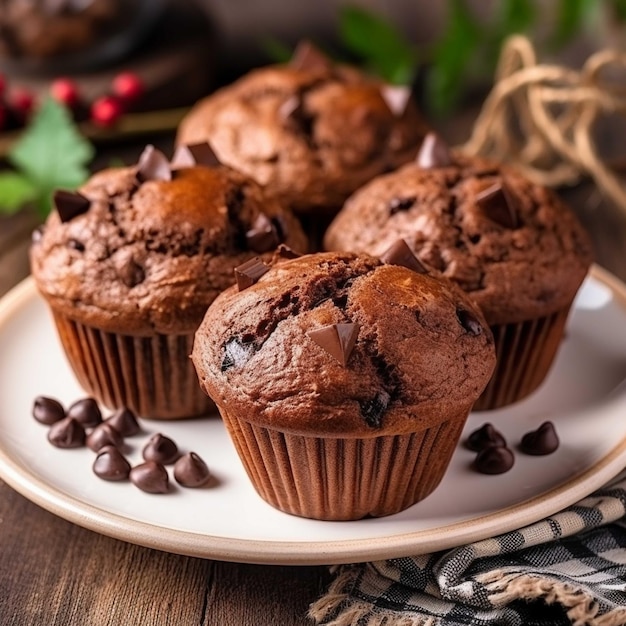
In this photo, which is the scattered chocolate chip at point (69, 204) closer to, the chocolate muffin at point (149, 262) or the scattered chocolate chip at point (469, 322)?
the chocolate muffin at point (149, 262)

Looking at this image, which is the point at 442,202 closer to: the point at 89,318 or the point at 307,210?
the point at 307,210

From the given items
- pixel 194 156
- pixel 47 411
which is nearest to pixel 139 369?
pixel 47 411

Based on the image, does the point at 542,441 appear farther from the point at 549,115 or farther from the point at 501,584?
the point at 549,115

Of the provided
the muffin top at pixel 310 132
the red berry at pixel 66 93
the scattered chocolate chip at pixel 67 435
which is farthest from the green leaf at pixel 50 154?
the scattered chocolate chip at pixel 67 435

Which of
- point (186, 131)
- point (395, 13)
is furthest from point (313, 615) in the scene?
point (395, 13)

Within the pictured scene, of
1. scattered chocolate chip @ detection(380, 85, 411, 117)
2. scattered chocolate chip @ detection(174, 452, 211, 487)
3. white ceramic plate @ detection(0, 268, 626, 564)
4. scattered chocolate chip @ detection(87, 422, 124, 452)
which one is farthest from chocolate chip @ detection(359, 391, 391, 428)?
scattered chocolate chip @ detection(380, 85, 411, 117)

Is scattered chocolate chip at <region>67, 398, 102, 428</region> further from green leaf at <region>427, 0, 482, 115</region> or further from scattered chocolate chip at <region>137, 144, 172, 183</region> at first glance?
green leaf at <region>427, 0, 482, 115</region>

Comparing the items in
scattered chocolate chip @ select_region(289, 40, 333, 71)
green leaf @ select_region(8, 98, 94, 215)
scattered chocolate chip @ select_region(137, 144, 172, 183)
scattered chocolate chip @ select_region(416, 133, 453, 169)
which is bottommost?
green leaf @ select_region(8, 98, 94, 215)
